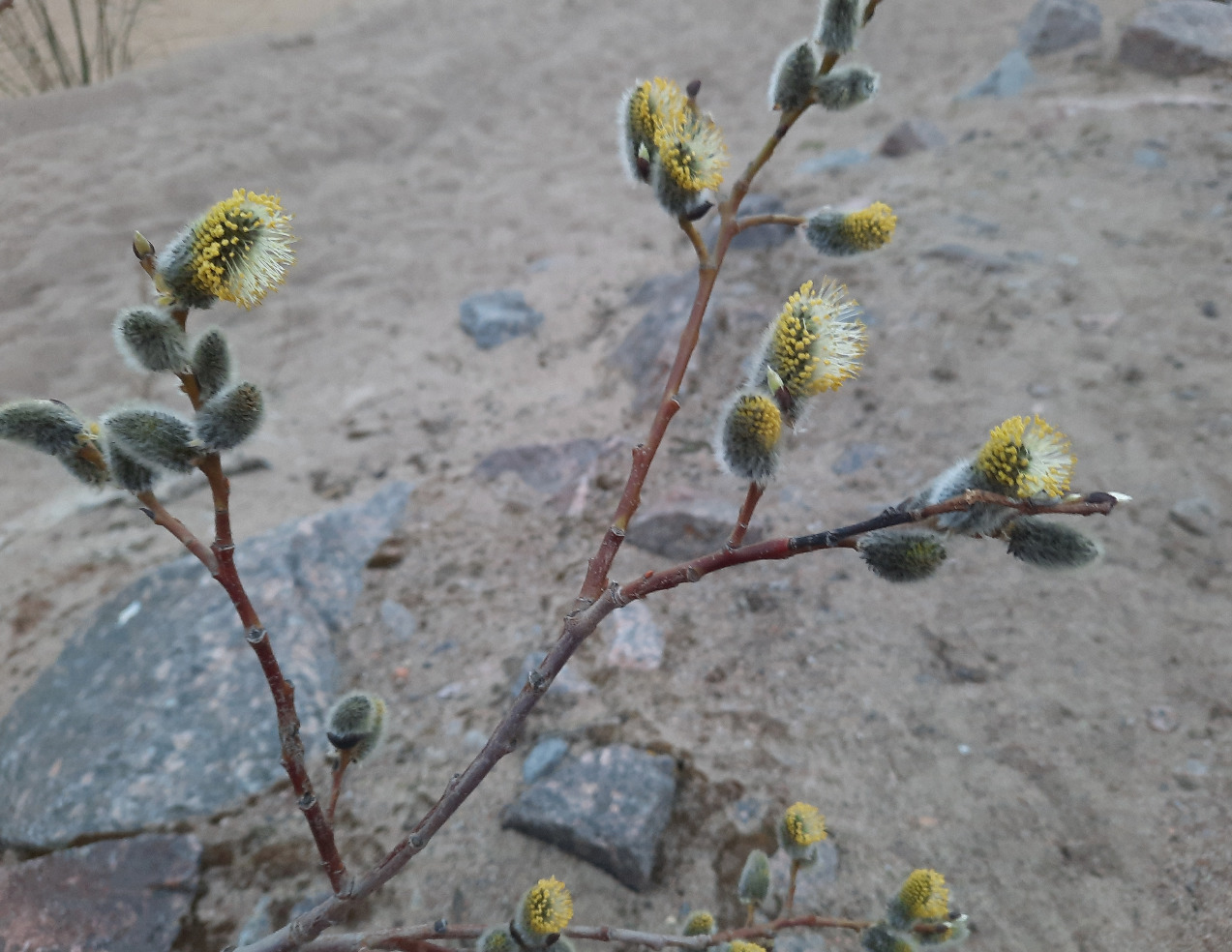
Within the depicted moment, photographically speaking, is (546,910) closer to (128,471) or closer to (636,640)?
(128,471)

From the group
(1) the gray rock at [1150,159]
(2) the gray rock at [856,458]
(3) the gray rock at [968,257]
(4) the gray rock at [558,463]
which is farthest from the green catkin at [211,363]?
(1) the gray rock at [1150,159]

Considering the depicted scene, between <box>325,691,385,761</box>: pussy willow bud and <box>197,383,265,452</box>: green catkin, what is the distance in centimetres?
42

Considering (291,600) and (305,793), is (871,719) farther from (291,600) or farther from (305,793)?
(291,600)

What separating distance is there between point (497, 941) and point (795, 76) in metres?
1.22

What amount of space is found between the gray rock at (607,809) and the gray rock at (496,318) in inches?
89.3

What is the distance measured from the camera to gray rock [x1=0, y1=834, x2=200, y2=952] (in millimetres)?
1377

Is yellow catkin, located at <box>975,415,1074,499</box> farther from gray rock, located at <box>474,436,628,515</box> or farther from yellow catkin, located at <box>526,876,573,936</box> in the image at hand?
gray rock, located at <box>474,436,628,515</box>

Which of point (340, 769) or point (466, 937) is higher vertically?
point (340, 769)

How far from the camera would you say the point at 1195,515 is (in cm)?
201

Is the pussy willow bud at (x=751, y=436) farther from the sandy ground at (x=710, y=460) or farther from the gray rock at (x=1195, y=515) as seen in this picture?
the gray rock at (x=1195, y=515)

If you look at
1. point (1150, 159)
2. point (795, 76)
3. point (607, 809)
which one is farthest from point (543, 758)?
point (1150, 159)

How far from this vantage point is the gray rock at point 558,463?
2.55 meters

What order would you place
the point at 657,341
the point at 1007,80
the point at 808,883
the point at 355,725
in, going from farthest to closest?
1. the point at 1007,80
2. the point at 657,341
3. the point at 808,883
4. the point at 355,725

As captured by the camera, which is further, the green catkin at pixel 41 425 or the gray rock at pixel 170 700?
the gray rock at pixel 170 700
